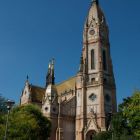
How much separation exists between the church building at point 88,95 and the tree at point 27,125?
19283 millimetres

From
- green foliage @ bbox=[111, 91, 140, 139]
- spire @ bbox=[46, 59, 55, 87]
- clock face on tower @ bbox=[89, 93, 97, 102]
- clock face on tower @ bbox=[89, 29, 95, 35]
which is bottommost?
green foliage @ bbox=[111, 91, 140, 139]

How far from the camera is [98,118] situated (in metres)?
73.3

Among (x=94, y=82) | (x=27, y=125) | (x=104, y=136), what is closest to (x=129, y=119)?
(x=27, y=125)

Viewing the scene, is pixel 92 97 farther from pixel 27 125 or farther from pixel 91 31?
pixel 27 125

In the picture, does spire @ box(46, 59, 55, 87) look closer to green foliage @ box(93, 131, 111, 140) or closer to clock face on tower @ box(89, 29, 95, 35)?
clock face on tower @ box(89, 29, 95, 35)

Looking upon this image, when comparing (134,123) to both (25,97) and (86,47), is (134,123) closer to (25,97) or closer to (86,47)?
(86,47)

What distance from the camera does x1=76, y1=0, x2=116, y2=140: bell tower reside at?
73.8 meters

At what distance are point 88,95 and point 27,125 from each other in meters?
29.6

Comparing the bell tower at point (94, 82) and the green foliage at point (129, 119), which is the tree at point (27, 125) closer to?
the green foliage at point (129, 119)

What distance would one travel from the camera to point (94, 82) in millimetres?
77375

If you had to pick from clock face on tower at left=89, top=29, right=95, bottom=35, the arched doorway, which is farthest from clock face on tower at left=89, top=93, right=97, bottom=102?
clock face on tower at left=89, top=29, right=95, bottom=35

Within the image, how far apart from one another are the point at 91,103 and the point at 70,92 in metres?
9.26

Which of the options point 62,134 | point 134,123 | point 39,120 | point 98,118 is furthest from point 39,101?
point 134,123

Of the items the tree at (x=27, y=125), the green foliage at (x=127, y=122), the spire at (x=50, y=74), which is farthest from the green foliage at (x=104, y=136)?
the spire at (x=50, y=74)
